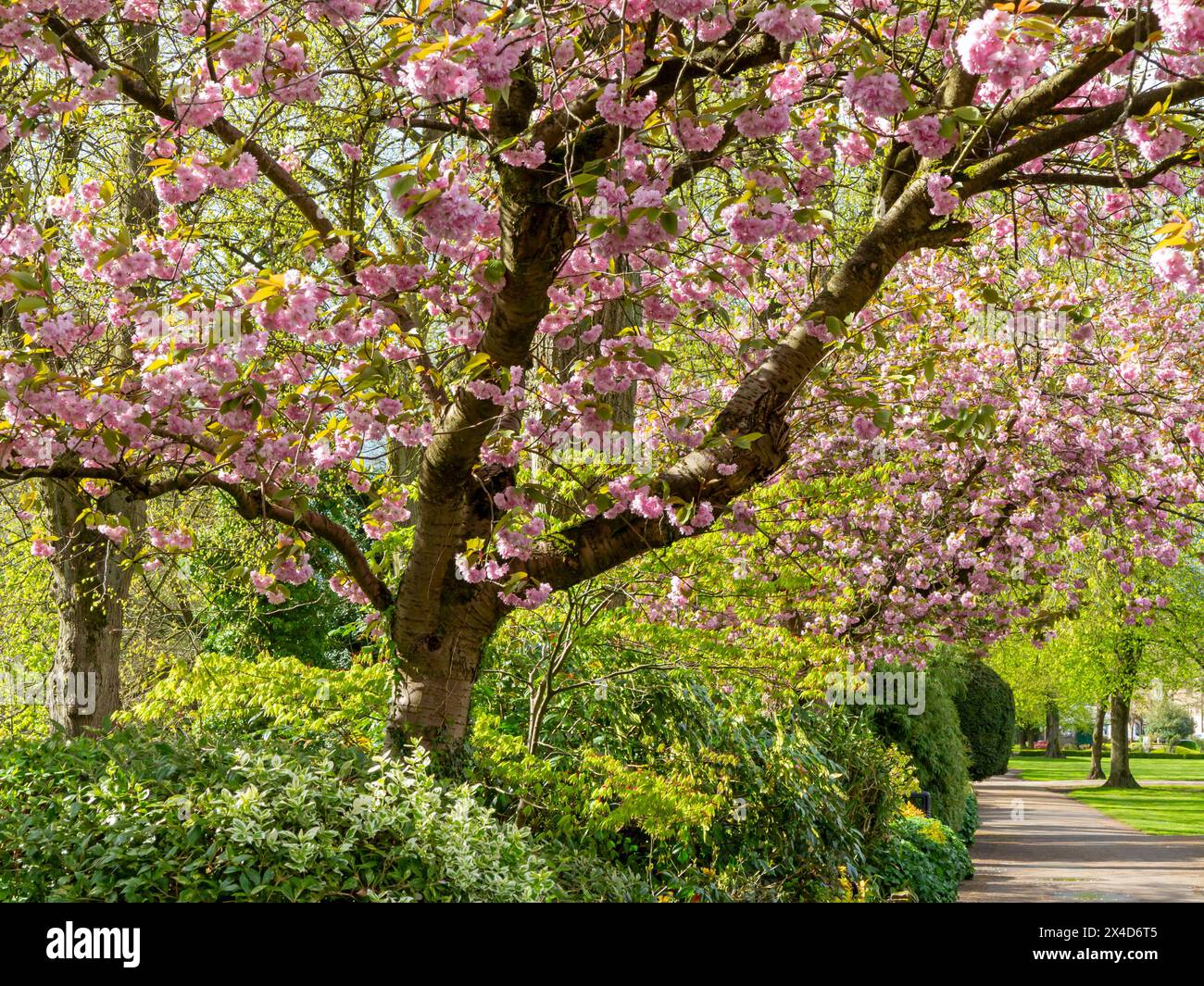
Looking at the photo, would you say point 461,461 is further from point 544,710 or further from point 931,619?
point 931,619

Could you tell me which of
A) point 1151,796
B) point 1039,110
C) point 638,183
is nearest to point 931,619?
point 1039,110

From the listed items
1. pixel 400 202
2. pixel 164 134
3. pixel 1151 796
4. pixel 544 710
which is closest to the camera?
pixel 400 202

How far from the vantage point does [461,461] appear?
428cm

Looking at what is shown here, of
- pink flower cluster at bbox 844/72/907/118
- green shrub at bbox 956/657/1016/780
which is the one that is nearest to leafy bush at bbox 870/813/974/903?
pink flower cluster at bbox 844/72/907/118

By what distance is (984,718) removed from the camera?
21.0m

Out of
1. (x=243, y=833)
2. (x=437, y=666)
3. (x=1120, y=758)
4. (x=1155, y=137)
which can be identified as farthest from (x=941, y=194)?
(x=1120, y=758)

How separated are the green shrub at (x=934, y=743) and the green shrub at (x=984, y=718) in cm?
739

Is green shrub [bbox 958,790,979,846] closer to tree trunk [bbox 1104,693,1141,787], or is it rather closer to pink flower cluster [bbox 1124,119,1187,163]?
pink flower cluster [bbox 1124,119,1187,163]

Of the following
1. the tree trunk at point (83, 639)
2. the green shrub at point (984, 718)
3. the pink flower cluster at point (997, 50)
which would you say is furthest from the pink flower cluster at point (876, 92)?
the green shrub at point (984, 718)

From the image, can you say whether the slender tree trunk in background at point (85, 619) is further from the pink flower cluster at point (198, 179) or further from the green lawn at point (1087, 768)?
the green lawn at point (1087, 768)

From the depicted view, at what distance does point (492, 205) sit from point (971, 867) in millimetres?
9501

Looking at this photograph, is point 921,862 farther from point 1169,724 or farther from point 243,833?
point 1169,724

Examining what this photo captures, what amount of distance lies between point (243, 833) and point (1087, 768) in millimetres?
44091
